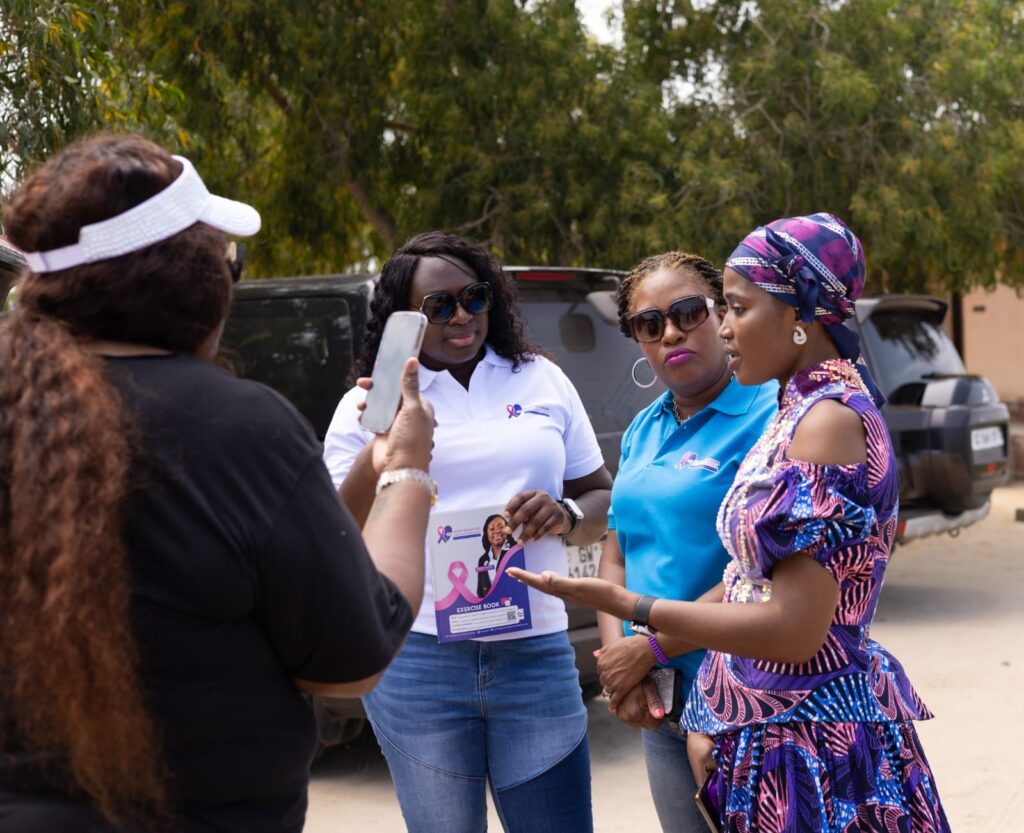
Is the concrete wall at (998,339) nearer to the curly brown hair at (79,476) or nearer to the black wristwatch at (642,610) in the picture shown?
the black wristwatch at (642,610)

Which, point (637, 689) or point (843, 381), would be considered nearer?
point (843, 381)

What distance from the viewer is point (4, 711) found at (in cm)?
169

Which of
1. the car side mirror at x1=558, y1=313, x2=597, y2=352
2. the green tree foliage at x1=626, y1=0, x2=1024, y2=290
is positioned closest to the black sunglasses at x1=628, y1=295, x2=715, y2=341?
the car side mirror at x1=558, y1=313, x2=597, y2=352

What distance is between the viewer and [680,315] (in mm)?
3098

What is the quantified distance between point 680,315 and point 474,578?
0.76 metres

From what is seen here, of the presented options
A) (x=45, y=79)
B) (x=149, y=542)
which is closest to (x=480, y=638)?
(x=149, y=542)

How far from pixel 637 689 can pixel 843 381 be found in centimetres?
86

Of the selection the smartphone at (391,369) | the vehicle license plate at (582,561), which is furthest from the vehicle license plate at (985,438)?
the smartphone at (391,369)

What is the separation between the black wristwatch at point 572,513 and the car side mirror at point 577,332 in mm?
2503

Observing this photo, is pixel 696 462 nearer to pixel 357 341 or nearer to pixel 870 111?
pixel 357 341

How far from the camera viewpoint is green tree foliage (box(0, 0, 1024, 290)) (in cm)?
1086

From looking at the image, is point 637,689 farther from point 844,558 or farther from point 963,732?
point 963,732

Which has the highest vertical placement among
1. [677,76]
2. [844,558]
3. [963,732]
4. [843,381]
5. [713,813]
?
[677,76]

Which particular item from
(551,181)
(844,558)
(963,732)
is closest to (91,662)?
(844,558)
